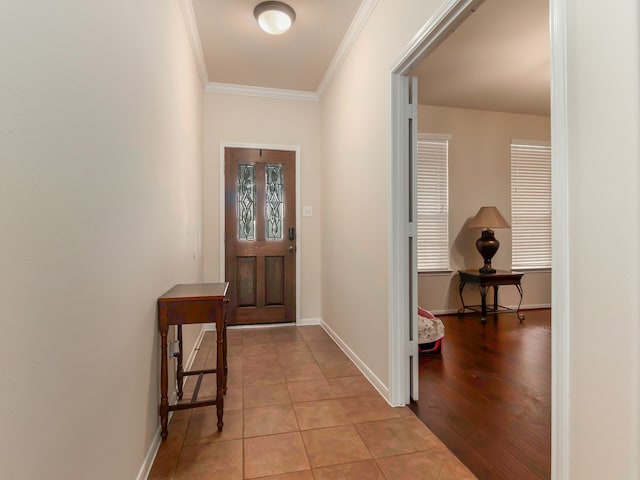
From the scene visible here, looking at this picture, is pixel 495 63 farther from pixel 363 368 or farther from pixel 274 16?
pixel 363 368

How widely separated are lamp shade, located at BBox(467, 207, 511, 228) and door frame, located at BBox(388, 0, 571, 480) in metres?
2.54

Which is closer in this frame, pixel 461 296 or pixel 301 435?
pixel 301 435

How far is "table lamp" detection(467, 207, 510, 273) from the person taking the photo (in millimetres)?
4207

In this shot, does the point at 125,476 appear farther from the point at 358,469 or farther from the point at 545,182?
the point at 545,182

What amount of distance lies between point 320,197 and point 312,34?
5.93ft

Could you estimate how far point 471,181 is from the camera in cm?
464

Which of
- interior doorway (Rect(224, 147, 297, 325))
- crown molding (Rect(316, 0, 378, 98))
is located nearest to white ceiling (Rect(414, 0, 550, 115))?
crown molding (Rect(316, 0, 378, 98))

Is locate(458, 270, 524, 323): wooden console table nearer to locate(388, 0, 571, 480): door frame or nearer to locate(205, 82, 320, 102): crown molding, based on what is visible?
locate(388, 0, 571, 480): door frame

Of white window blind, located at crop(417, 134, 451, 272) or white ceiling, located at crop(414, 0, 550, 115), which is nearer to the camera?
white ceiling, located at crop(414, 0, 550, 115)

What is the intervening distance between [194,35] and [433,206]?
11.2ft

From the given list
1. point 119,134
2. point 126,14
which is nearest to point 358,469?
point 119,134

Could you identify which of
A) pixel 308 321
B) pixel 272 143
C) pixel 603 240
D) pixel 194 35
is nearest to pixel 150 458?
pixel 603 240

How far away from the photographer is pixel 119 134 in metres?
1.25

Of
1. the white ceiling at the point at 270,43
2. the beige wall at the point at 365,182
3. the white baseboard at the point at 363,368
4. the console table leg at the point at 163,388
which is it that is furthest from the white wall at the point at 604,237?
the white ceiling at the point at 270,43
